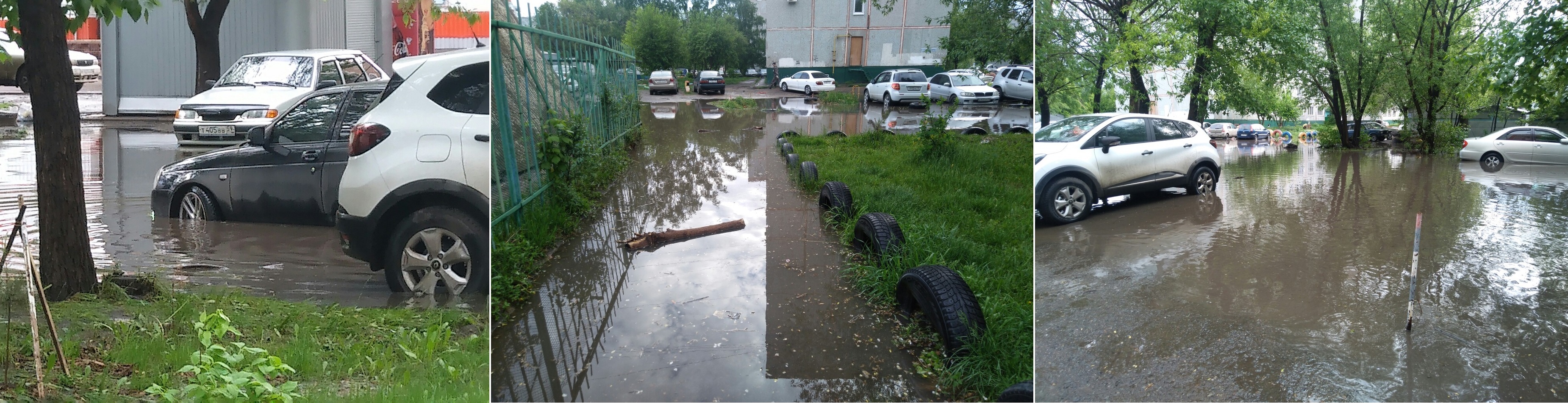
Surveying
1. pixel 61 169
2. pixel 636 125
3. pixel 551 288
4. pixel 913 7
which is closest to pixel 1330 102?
pixel 636 125

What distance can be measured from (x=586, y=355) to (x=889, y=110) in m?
2.50

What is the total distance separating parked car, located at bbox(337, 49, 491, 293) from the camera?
2580mm

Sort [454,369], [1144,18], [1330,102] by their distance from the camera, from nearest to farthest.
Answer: [454,369] → [1144,18] → [1330,102]

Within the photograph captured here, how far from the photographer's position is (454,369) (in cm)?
274

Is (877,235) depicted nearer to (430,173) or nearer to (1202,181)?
(430,173)

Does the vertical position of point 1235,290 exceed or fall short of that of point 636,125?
it falls short

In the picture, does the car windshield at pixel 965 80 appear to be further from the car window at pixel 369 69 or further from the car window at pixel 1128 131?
the car window at pixel 369 69

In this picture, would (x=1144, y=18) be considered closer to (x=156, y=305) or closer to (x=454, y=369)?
(x=454, y=369)

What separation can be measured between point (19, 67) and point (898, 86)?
3.58 metres

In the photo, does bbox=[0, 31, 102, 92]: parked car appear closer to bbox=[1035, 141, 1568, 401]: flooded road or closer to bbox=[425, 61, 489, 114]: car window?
bbox=[425, 61, 489, 114]: car window

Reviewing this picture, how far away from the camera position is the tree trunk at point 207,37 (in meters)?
3.21

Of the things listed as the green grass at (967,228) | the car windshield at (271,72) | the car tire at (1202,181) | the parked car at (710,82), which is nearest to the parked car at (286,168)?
the car windshield at (271,72)

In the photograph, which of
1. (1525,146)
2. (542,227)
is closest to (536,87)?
(542,227)

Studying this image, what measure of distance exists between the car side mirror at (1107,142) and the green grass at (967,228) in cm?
40
